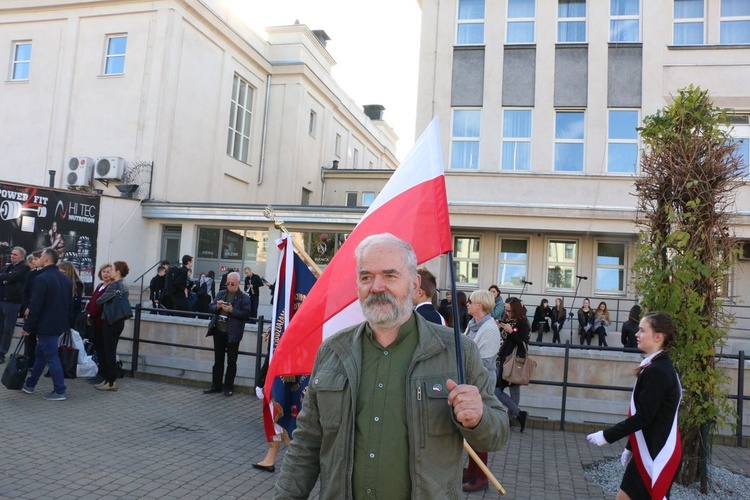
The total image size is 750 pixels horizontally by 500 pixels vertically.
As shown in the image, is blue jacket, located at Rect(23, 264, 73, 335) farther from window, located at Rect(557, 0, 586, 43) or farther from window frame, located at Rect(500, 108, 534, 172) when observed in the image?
window, located at Rect(557, 0, 586, 43)

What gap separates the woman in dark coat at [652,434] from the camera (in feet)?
13.6

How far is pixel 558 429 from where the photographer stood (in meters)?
8.71

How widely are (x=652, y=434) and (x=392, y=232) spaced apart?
2.45 meters

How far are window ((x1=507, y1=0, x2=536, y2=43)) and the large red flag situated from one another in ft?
54.0

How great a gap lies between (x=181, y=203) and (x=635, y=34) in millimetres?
16843

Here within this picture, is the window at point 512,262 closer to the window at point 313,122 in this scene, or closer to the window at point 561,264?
the window at point 561,264

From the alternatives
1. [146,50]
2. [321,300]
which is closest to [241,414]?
[321,300]

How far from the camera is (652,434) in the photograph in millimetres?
4219

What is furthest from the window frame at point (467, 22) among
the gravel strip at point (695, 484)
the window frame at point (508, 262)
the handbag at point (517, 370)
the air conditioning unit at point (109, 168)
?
the gravel strip at point (695, 484)

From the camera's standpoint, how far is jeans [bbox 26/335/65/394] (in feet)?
27.8

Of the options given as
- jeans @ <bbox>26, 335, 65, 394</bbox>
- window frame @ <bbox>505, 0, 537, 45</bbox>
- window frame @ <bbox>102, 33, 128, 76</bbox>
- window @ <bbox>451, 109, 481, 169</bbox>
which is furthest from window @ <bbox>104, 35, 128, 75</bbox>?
jeans @ <bbox>26, 335, 65, 394</bbox>

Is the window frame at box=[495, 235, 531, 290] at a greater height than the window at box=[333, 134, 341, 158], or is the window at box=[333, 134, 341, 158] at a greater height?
the window at box=[333, 134, 341, 158]

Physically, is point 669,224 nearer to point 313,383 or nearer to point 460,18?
point 313,383

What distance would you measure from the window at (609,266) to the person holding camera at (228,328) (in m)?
12.8
